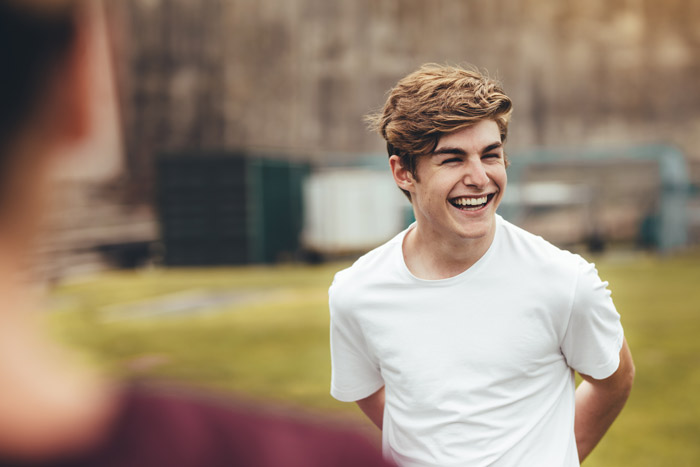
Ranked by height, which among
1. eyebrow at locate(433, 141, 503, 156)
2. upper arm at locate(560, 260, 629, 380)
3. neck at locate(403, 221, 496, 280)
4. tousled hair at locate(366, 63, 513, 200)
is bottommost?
upper arm at locate(560, 260, 629, 380)

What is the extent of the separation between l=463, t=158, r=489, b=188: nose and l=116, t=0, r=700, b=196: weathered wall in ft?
47.4

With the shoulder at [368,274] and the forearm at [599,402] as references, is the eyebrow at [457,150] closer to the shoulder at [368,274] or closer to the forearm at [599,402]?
the shoulder at [368,274]

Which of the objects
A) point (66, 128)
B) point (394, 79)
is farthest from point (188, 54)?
point (66, 128)

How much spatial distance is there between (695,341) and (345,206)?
27.6 ft

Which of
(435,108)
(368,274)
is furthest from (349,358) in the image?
(435,108)

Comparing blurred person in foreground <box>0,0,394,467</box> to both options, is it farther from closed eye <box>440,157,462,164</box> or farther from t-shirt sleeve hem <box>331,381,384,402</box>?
t-shirt sleeve hem <box>331,381,384,402</box>

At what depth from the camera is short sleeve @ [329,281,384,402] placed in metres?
2.17

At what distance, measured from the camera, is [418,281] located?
6.81ft

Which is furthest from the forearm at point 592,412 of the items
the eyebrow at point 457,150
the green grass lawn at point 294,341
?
the green grass lawn at point 294,341

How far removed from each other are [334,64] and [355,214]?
4.07 metres

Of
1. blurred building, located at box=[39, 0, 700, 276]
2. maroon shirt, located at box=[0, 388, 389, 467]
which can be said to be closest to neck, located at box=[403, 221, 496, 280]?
maroon shirt, located at box=[0, 388, 389, 467]

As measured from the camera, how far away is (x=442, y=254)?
2113 mm

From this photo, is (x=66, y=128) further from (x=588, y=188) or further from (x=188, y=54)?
(x=188, y=54)

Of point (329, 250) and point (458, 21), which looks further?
point (458, 21)
